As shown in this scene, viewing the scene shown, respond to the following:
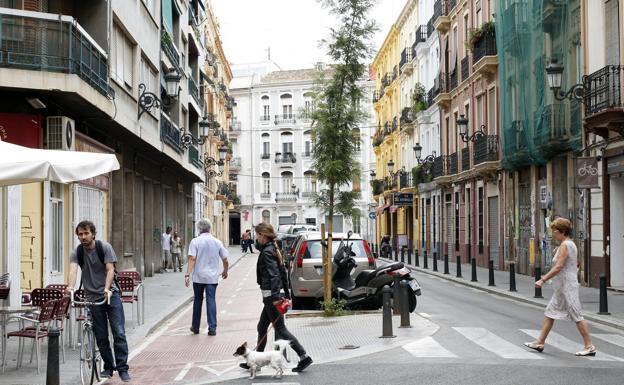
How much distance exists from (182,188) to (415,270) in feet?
44.7

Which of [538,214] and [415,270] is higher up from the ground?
[538,214]

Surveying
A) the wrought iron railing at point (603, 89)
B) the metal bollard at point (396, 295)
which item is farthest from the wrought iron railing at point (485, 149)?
the metal bollard at point (396, 295)

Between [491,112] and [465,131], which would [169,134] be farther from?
[491,112]

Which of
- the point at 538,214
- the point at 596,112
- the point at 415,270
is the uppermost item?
the point at 596,112

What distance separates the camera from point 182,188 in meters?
40.9

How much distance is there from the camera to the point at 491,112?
106 ft

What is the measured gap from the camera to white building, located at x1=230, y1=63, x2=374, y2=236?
82.9 metres

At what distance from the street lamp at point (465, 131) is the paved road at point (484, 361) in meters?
15.7

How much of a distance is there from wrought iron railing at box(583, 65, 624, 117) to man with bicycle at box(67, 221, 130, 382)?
44.5ft


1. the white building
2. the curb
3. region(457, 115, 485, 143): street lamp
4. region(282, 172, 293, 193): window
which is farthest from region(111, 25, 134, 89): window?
region(282, 172, 293, 193): window

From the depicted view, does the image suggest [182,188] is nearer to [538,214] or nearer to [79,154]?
[538,214]

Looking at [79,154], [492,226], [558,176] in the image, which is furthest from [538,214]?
[79,154]

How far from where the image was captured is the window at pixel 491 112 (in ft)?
104

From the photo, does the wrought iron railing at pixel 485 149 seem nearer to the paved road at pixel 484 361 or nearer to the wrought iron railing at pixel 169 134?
the wrought iron railing at pixel 169 134
